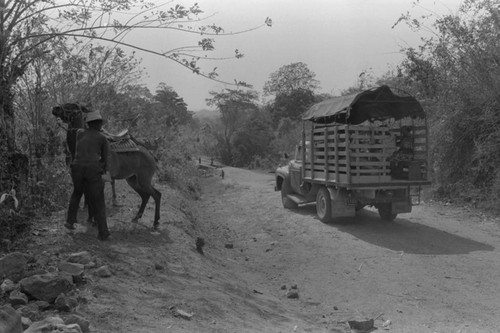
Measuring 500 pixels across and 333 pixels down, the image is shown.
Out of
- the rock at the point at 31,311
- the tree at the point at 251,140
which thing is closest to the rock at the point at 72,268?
the rock at the point at 31,311

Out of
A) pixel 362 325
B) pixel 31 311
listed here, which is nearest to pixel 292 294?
pixel 362 325

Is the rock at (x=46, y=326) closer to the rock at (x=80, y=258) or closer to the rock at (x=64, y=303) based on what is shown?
the rock at (x=64, y=303)

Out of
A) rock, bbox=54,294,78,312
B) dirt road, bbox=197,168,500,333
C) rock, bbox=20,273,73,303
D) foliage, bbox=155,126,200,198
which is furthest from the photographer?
foliage, bbox=155,126,200,198

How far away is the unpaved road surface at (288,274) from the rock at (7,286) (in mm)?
655

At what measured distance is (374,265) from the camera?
7.99m

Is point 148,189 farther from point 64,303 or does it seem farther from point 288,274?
point 64,303

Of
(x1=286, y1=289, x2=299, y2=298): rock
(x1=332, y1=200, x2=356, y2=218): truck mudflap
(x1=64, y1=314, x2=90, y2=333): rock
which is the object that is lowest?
(x1=286, y1=289, x2=299, y2=298): rock

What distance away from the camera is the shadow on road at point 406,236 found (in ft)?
29.1

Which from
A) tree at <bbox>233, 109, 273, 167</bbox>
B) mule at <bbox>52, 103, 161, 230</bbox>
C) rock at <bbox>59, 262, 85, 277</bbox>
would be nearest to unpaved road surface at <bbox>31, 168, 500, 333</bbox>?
rock at <bbox>59, 262, 85, 277</bbox>

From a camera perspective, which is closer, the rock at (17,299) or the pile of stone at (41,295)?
the pile of stone at (41,295)

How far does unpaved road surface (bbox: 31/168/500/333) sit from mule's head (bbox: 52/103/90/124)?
5.08 feet

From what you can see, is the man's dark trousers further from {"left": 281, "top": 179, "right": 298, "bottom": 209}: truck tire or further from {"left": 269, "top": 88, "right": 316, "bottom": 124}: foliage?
{"left": 269, "top": 88, "right": 316, "bottom": 124}: foliage

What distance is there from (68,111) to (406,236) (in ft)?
21.9

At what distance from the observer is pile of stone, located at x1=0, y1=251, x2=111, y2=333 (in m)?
3.59
